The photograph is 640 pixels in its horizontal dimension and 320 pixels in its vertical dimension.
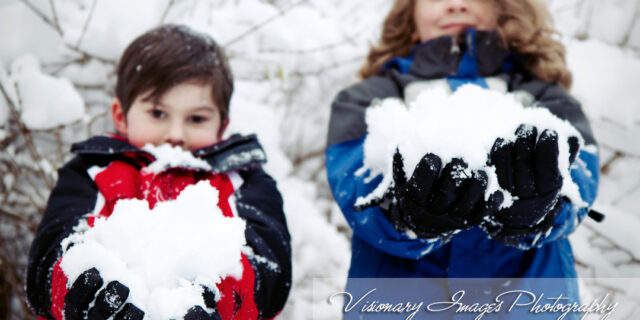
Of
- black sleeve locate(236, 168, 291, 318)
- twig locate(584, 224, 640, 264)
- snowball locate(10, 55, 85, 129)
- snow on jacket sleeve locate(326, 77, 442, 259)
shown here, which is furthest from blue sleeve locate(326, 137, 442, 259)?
twig locate(584, 224, 640, 264)

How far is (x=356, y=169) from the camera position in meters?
1.43

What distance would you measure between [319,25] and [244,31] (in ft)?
1.79

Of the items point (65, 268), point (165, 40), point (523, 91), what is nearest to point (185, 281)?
point (65, 268)

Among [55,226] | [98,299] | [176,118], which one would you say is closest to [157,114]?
[176,118]

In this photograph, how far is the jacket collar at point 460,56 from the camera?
5.65 ft

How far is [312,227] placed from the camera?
2609mm

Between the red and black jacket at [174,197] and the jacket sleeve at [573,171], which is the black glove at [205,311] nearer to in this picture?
the red and black jacket at [174,197]

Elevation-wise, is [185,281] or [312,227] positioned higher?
[185,281]

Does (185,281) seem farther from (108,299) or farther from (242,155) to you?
(242,155)

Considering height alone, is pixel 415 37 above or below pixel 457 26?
below

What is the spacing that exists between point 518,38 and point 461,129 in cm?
102

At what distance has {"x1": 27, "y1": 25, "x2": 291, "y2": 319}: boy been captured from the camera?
1.31 meters

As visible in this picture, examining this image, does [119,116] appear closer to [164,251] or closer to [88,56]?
[88,56]

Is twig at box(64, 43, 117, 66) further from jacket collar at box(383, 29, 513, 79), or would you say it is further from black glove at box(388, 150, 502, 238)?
black glove at box(388, 150, 502, 238)
